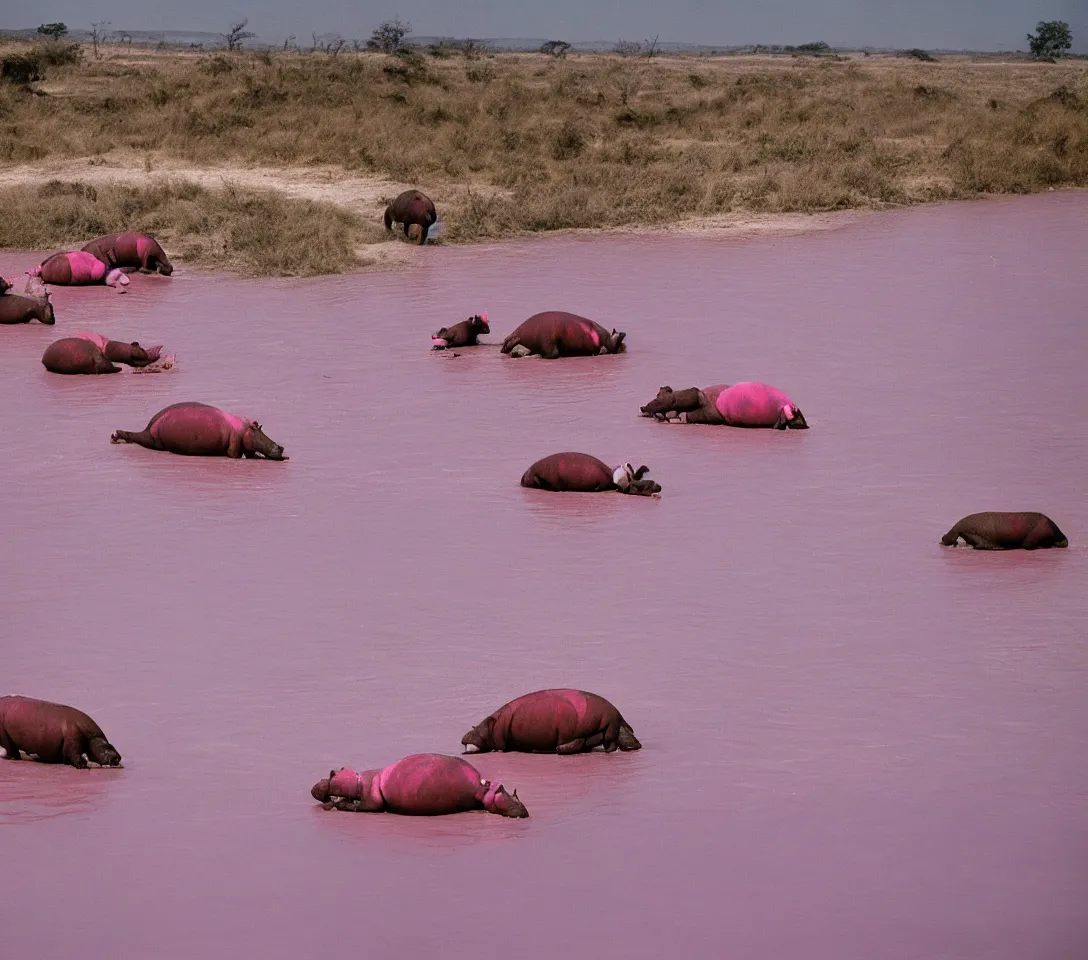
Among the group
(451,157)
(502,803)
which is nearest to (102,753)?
(502,803)

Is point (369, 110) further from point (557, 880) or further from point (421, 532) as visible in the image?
point (557, 880)

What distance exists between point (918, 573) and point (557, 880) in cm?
405

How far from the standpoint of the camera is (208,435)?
11727 millimetres

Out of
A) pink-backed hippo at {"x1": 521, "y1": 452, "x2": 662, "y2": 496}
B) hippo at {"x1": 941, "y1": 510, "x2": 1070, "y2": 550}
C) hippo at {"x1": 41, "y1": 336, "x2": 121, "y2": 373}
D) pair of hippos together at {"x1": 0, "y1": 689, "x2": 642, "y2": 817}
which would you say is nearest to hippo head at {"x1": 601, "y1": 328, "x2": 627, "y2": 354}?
hippo at {"x1": 41, "y1": 336, "x2": 121, "y2": 373}

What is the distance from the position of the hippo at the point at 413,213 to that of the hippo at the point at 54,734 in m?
15.4

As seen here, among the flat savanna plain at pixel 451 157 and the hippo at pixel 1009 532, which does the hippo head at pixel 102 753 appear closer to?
the hippo at pixel 1009 532

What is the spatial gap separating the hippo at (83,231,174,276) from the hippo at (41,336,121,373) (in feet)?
15.8

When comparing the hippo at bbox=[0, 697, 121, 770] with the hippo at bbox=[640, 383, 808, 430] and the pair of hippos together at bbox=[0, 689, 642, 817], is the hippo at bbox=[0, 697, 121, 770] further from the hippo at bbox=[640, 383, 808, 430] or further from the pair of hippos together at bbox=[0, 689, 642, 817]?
the hippo at bbox=[640, 383, 808, 430]

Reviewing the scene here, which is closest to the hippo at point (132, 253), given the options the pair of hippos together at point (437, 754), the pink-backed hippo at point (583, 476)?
the pink-backed hippo at point (583, 476)

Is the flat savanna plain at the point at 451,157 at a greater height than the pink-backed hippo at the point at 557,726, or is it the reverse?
the flat savanna plain at the point at 451,157

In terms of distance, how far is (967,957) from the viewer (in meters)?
5.35

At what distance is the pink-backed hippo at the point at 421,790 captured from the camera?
6.34 metres

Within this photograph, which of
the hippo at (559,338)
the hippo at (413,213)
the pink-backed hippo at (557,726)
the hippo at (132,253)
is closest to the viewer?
the pink-backed hippo at (557,726)

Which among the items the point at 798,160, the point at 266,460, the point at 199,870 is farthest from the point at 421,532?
the point at 798,160
